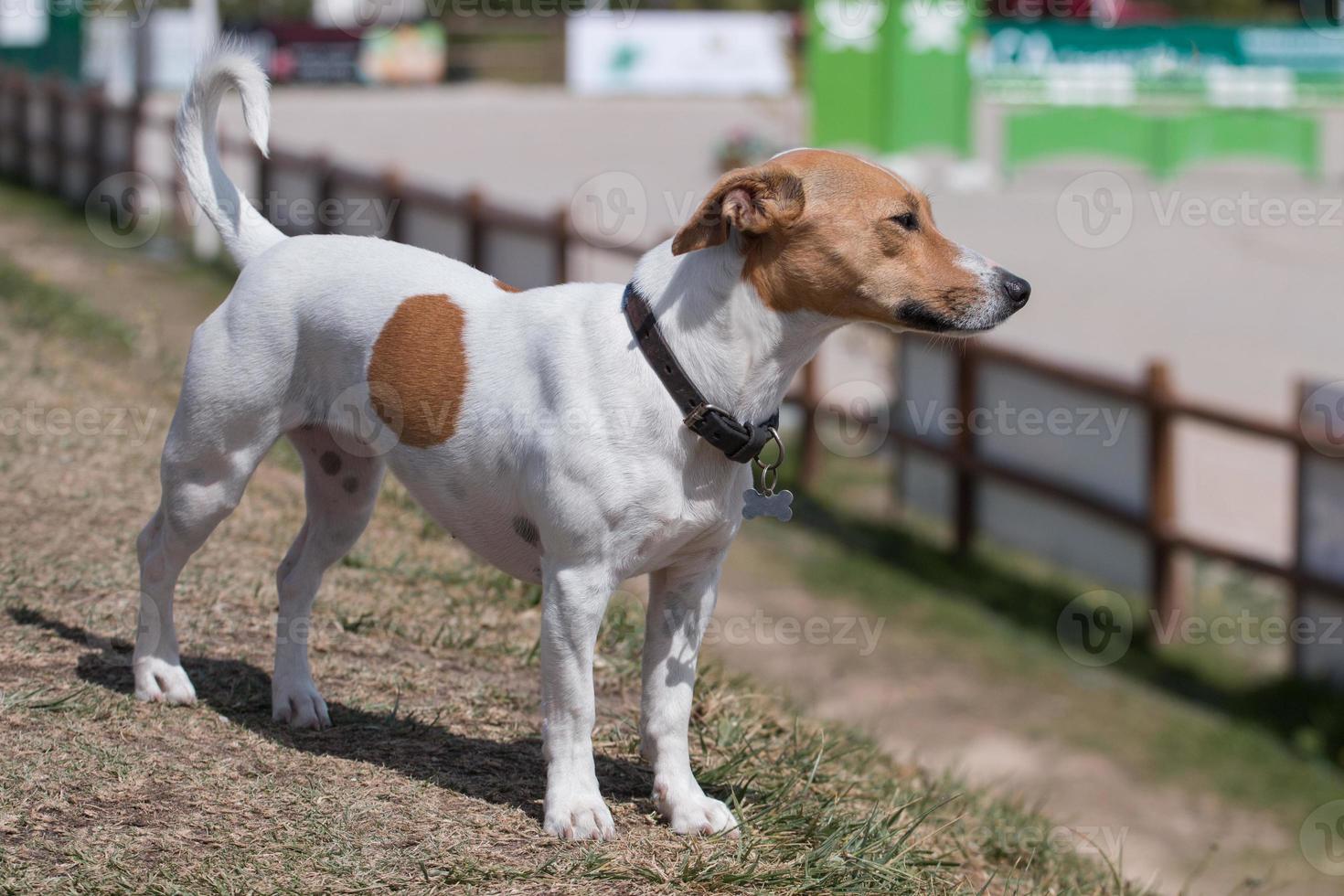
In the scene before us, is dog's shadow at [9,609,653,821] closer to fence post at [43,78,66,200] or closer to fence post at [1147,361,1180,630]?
fence post at [1147,361,1180,630]

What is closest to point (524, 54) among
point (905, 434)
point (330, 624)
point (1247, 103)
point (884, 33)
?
point (884, 33)

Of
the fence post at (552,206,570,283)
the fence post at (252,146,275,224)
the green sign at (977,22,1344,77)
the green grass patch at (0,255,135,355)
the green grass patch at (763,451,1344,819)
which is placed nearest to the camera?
the green grass patch at (763,451,1344,819)

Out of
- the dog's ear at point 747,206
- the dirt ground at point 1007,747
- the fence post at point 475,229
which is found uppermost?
the dog's ear at point 747,206

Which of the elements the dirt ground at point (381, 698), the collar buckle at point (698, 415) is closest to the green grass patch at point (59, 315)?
the dirt ground at point (381, 698)

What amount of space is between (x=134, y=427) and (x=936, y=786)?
12.4 ft

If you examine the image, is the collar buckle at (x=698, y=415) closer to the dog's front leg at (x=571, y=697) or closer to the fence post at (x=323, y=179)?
the dog's front leg at (x=571, y=697)

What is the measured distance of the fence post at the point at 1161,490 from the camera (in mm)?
9016

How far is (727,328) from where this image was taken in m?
3.52

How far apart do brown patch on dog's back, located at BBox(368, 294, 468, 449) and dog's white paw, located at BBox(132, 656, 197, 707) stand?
3.23 feet

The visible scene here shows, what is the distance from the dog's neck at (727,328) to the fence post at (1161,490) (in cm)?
595

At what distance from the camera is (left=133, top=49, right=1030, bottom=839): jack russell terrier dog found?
3.45 m

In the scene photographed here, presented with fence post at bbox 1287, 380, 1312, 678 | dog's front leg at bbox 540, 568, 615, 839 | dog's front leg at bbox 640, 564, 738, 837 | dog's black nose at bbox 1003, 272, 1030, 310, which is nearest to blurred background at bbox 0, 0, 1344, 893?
fence post at bbox 1287, 380, 1312, 678

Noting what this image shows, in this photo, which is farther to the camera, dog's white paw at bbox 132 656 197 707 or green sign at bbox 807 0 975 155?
green sign at bbox 807 0 975 155

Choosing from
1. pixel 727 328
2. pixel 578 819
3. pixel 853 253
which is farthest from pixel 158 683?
pixel 853 253
